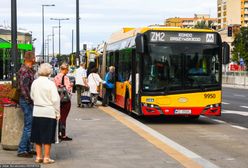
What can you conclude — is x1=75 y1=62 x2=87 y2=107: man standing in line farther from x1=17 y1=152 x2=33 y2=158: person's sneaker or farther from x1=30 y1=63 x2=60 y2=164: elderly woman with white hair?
x1=30 y1=63 x2=60 y2=164: elderly woman with white hair

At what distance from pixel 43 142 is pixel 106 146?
2402 millimetres

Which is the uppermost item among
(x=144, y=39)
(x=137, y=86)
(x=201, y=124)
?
(x=144, y=39)

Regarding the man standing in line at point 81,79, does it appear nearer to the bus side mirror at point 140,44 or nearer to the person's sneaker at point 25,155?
the bus side mirror at point 140,44

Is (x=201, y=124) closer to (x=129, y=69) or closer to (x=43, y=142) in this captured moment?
(x=129, y=69)

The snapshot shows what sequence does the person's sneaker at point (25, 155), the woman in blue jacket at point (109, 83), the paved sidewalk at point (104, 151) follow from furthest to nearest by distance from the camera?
the woman in blue jacket at point (109, 83) → the person's sneaker at point (25, 155) → the paved sidewalk at point (104, 151)

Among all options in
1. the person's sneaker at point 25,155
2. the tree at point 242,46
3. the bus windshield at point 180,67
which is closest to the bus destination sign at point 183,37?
the bus windshield at point 180,67

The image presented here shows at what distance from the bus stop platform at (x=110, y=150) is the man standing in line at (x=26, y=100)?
0.19 metres

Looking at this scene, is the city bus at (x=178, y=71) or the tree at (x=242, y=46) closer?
the city bus at (x=178, y=71)

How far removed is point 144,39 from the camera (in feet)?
53.6

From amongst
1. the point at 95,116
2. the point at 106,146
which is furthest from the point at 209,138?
the point at 95,116

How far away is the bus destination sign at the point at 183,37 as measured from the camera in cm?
1658

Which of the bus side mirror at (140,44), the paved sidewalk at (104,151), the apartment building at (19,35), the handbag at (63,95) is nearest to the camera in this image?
the paved sidewalk at (104,151)

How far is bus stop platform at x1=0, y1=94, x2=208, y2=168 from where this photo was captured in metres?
8.86

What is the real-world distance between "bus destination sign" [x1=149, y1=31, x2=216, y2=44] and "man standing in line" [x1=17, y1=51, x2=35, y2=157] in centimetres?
786
